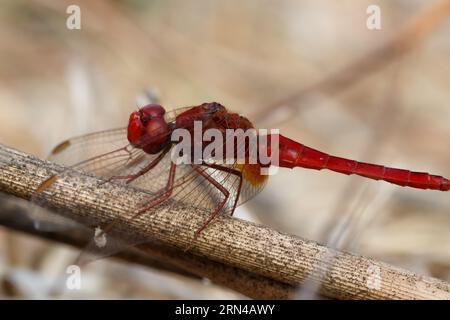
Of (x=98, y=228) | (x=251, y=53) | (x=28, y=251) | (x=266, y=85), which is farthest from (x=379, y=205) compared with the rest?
(x=251, y=53)

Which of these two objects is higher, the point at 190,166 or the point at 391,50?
the point at 391,50

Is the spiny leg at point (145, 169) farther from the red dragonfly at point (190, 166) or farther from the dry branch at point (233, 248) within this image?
the dry branch at point (233, 248)

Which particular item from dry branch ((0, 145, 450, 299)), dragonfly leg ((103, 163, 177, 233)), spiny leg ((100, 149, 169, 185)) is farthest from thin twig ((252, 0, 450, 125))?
dry branch ((0, 145, 450, 299))

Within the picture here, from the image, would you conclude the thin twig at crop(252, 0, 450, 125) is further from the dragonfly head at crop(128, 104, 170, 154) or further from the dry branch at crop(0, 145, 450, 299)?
the dry branch at crop(0, 145, 450, 299)

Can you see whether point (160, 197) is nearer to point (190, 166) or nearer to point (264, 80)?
point (190, 166)

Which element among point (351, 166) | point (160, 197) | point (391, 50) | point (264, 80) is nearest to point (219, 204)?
point (160, 197)
